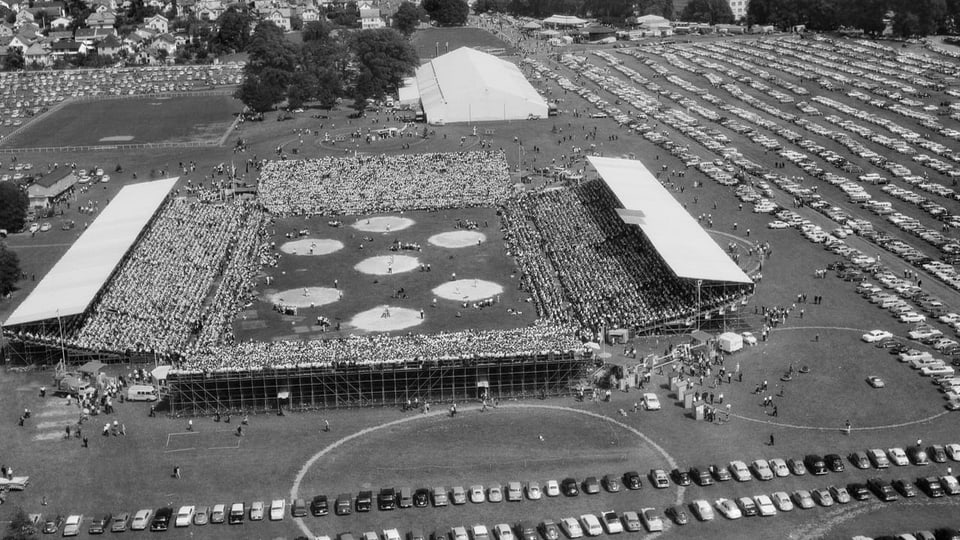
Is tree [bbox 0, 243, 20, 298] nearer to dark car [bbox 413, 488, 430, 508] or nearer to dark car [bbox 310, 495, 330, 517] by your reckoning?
dark car [bbox 310, 495, 330, 517]

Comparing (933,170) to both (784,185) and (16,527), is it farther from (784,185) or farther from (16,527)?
(16,527)

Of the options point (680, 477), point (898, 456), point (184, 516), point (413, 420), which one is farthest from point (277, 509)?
point (898, 456)

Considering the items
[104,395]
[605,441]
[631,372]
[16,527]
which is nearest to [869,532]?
[605,441]

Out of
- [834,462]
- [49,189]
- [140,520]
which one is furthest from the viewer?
[49,189]

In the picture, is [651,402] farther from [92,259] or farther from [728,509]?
[92,259]

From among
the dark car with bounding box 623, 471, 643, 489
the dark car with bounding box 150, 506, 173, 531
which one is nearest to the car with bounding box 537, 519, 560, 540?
the dark car with bounding box 623, 471, 643, 489

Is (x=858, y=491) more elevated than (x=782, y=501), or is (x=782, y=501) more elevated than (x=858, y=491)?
(x=858, y=491)
